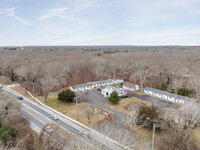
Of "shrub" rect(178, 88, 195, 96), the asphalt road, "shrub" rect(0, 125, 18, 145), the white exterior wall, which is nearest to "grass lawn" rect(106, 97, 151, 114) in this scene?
the white exterior wall

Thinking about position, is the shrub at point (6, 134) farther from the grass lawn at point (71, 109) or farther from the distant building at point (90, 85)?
the distant building at point (90, 85)

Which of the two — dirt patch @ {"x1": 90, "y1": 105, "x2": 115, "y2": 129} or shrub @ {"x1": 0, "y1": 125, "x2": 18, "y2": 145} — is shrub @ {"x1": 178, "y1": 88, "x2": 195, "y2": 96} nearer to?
dirt patch @ {"x1": 90, "y1": 105, "x2": 115, "y2": 129}

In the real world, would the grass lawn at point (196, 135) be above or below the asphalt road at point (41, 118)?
above

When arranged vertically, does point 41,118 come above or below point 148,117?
below

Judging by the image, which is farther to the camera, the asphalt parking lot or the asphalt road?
the asphalt parking lot

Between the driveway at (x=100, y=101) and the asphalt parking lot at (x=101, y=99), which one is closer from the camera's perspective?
the driveway at (x=100, y=101)

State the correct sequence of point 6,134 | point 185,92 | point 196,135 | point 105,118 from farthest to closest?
point 185,92
point 105,118
point 196,135
point 6,134

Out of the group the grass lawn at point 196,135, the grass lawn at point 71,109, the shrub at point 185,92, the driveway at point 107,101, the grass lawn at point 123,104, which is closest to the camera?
the grass lawn at point 196,135

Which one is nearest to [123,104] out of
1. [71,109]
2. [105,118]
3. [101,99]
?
[101,99]

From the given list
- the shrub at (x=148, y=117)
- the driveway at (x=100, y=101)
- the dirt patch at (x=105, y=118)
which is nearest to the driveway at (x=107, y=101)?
the driveway at (x=100, y=101)

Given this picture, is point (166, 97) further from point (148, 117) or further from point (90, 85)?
point (90, 85)

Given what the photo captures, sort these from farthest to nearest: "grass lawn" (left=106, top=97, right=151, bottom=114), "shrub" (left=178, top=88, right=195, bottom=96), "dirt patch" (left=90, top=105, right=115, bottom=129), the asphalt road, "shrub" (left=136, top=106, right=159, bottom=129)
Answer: "shrub" (left=178, top=88, right=195, bottom=96) < "grass lawn" (left=106, top=97, right=151, bottom=114) < "dirt patch" (left=90, top=105, right=115, bottom=129) < the asphalt road < "shrub" (left=136, top=106, right=159, bottom=129)

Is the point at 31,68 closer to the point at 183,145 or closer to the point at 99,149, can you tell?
the point at 99,149
